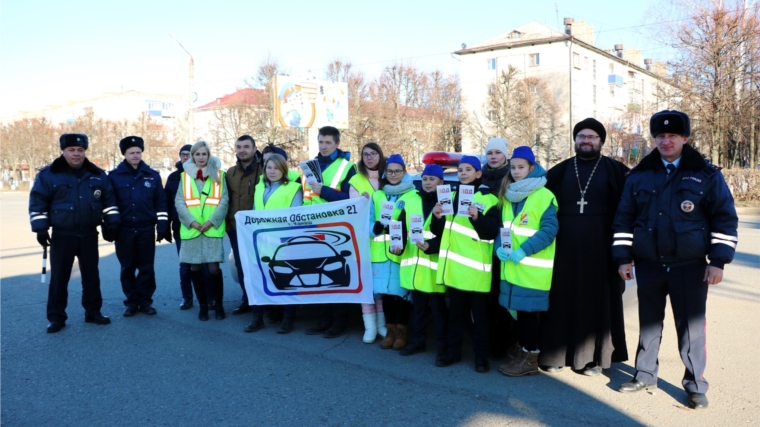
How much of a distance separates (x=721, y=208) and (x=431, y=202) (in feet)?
7.61

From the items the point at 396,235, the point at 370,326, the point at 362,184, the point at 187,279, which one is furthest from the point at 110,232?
the point at 396,235

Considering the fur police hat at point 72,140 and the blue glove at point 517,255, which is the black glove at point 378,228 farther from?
the fur police hat at point 72,140

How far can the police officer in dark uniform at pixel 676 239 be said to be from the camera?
4168mm

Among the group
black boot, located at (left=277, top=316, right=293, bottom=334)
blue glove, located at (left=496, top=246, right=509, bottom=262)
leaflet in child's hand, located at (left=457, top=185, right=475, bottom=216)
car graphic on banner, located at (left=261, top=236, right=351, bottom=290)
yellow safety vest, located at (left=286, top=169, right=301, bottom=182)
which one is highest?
yellow safety vest, located at (left=286, top=169, right=301, bottom=182)

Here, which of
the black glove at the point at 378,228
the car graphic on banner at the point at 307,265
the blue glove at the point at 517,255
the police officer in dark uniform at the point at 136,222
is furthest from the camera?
the police officer in dark uniform at the point at 136,222

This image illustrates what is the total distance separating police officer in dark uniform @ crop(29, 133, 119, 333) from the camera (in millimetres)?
6652

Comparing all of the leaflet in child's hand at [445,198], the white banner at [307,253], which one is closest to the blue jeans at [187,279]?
the white banner at [307,253]

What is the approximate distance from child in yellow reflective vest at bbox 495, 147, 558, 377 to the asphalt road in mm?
651

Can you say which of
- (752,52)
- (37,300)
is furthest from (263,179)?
(752,52)

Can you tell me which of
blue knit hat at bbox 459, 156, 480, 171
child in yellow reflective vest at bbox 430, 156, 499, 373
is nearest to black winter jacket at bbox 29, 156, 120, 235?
child in yellow reflective vest at bbox 430, 156, 499, 373

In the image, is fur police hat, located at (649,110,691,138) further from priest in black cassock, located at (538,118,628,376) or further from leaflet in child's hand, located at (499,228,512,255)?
leaflet in child's hand, located at (499,228,512,255)

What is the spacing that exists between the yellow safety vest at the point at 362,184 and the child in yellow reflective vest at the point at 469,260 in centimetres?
128

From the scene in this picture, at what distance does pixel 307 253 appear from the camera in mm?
6465

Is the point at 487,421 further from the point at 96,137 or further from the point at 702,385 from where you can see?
the point at 96,137
